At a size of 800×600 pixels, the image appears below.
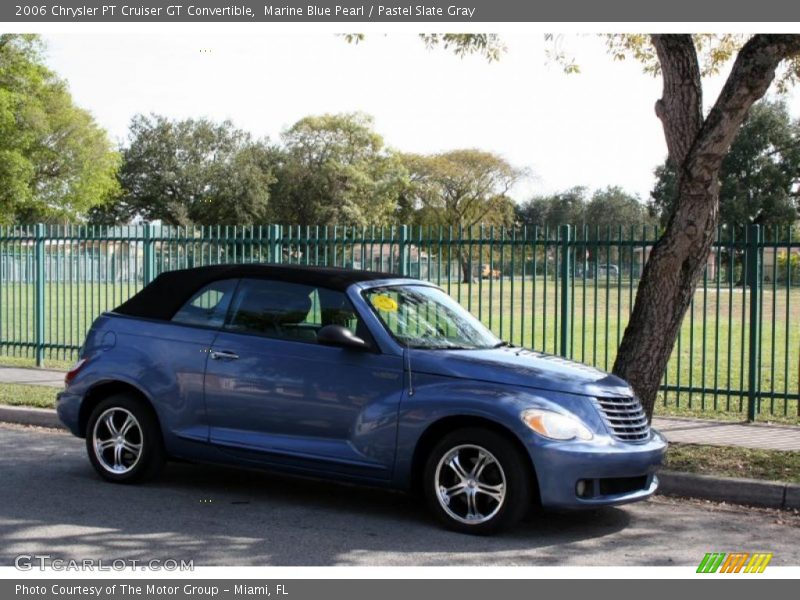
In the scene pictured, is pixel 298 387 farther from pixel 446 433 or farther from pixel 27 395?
pixel 27 395

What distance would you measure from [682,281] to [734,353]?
441 inches

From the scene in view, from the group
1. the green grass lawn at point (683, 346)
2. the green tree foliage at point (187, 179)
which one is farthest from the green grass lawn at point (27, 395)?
the green tree foliage at point (187, 179)

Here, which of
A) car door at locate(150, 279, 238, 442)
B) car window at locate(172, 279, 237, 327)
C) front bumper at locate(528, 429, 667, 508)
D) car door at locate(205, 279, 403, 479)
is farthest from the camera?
car window at locate(172, 279, 237, 327)

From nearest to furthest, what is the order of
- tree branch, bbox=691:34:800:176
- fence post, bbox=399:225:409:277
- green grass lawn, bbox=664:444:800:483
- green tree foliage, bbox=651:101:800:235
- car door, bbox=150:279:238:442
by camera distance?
1. car door, bbox=150:279:238:442
2. green grass lawn, bbox=664:444:800:483
3. tree branch, bbox=691:34:800:176
4. fence post, bbox=399:225:409:277
5. green tree foliage, bbox=651:101:800:235

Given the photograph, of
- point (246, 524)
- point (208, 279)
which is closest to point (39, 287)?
point (208, 279)

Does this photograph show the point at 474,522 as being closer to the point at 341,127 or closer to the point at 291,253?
the point at 291,253

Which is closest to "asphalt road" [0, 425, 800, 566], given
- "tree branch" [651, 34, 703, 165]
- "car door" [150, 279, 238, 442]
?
"car door" [150, 279, 238, 442]

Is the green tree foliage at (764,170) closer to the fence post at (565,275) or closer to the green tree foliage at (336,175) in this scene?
the green tree foliage at (336,175)

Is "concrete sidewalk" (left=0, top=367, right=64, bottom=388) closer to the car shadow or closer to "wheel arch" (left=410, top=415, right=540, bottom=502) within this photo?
the car shadow

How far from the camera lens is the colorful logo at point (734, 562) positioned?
19.9 feet

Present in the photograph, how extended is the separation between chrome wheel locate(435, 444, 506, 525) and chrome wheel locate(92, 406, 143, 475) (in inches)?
103

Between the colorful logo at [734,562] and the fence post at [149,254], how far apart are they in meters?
10.6

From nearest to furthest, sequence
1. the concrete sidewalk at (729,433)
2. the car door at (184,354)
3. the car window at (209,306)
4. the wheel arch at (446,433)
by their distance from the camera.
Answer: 1. the wheel arch at (446,433)
2. the car door at (184,354)
3. the car window at (209,306)
4. the concrete sidewalk at (729,433)

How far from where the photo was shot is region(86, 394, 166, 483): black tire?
25.6ft
